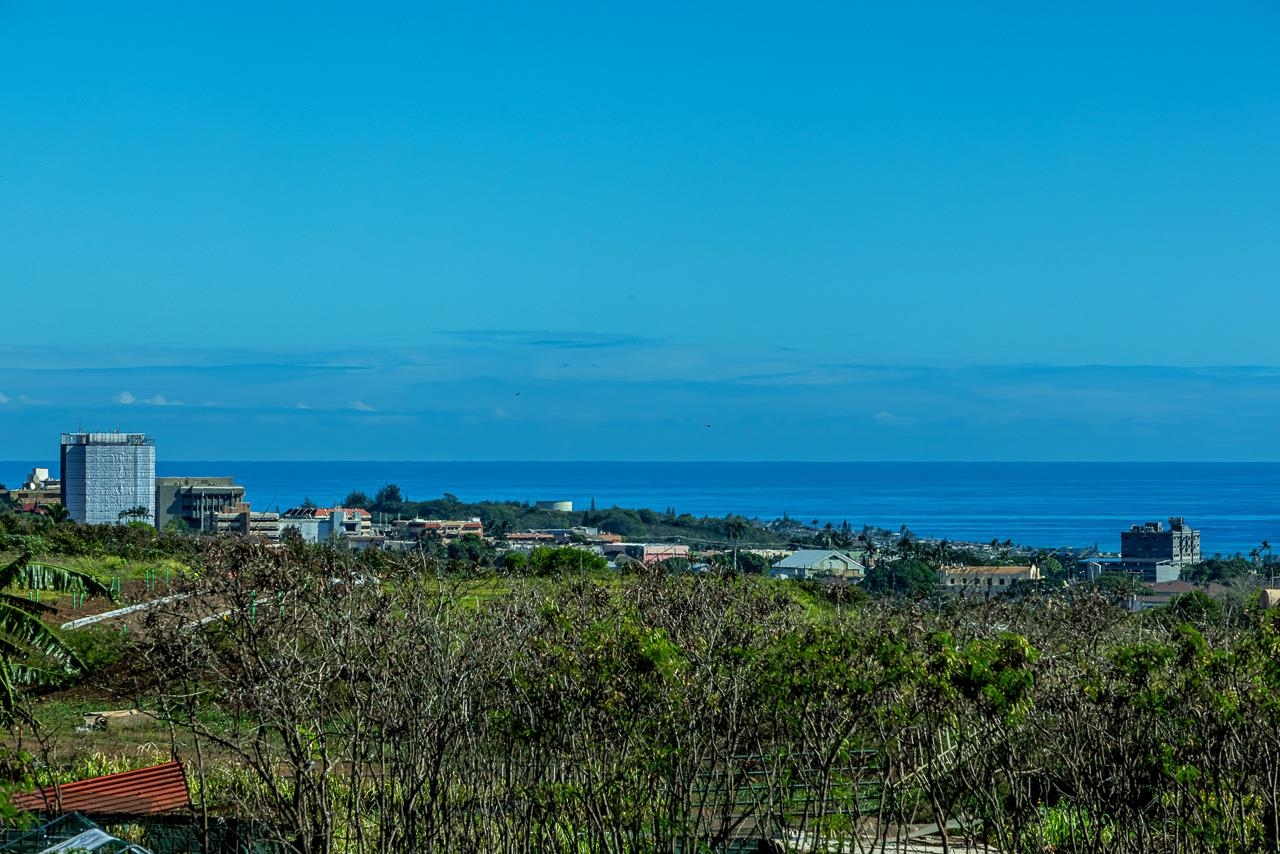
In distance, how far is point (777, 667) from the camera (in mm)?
8398

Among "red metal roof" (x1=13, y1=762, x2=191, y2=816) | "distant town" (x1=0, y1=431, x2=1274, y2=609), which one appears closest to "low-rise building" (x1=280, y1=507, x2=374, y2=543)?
"distant town" (x1=0, y1=431, x2=1274, y2=609)

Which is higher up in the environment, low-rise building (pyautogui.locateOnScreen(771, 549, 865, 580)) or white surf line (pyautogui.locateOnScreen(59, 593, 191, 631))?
white surf line (pyautogui.locateOnScreen(59, 593, 191, 631))

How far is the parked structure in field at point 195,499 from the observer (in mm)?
79938

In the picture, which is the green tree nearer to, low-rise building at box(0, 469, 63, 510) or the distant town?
the distant town

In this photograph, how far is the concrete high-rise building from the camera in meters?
105

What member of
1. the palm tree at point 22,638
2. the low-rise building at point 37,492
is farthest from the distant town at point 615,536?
the palm tree at point 22,638

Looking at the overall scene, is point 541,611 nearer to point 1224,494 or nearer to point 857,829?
point 857,829

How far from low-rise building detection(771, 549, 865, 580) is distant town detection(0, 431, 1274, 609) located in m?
0.09

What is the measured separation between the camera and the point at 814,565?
35.4 m

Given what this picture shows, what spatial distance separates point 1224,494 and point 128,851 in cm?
19499

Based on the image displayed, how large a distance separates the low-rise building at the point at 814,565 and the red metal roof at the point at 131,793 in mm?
20493

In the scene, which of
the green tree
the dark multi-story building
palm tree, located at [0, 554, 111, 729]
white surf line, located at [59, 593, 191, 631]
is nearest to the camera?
palm tree, located at [0, 554, 111, 729]

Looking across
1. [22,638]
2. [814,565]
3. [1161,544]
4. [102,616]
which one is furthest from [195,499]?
[22,638]

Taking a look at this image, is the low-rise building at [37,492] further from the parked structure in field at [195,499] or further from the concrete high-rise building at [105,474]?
the parked structure in field at [195,499]
